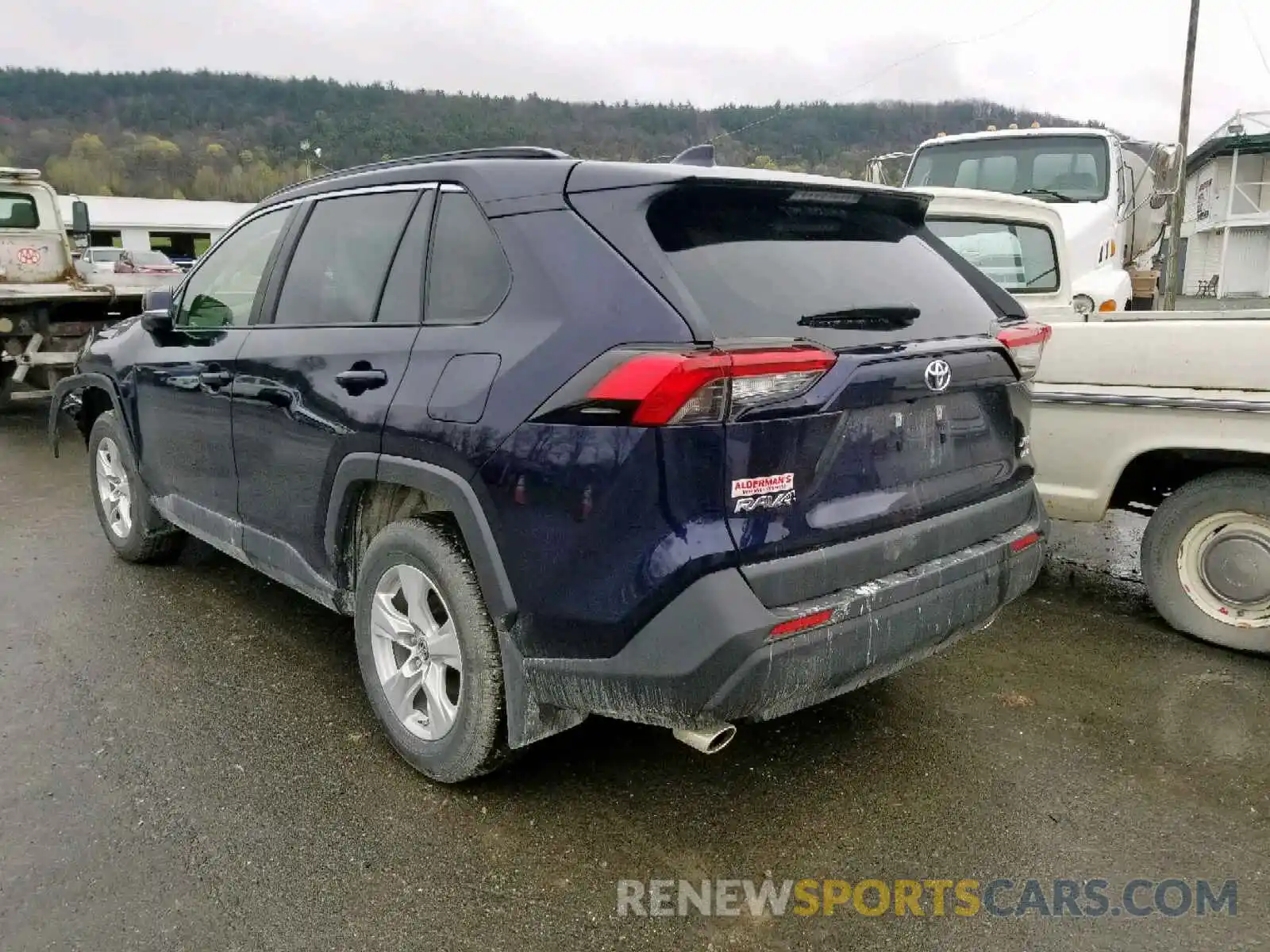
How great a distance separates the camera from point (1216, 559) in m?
4.06

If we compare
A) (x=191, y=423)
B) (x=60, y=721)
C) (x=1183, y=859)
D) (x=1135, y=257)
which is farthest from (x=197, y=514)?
(x=1135, y=257)

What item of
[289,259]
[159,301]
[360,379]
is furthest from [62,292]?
[360,379]

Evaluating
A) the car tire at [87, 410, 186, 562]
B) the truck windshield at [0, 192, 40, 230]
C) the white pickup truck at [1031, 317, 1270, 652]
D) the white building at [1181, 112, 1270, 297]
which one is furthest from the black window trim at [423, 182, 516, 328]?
the white building at [1181, 112, 1270, 297]

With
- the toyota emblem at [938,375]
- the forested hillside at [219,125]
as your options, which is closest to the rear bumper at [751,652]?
the toyota emblem at [938,375]

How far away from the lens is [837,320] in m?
2.61

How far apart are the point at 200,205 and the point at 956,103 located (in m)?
41.9

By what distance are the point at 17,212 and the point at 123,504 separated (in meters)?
7.67

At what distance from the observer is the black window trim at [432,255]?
8.84 feet

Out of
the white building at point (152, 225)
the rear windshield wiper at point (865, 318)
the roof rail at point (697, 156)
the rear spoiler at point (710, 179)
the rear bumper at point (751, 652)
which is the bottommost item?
the rear bumper at point (751, 652)

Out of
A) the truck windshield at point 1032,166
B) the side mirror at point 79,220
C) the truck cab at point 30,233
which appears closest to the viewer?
the truck windshield at point 1032,166

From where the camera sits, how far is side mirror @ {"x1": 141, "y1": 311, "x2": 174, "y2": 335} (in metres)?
4.39

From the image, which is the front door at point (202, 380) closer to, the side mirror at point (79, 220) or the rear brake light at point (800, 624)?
the rear brake light at point (800, 624)

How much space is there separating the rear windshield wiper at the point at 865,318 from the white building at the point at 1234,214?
1548 inches

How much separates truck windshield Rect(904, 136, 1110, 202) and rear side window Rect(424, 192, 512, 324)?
6.74 metres
